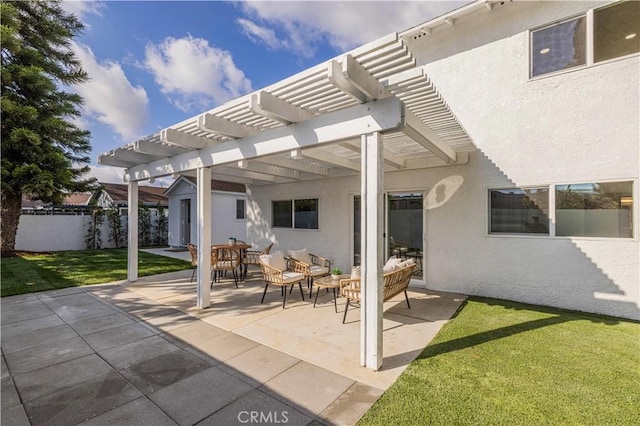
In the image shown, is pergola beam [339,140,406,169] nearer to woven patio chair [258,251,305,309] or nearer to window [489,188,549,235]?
window [489,188,549,235]

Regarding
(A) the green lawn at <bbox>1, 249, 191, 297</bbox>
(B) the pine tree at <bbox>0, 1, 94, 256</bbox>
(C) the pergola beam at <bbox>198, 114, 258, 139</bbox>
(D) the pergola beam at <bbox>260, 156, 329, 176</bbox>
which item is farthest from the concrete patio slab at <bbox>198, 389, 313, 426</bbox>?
(B) the pine tree at <bbox>0, 1, 94, 256</bbox>

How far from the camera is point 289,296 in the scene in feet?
21.6

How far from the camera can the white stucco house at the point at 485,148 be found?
11.9ft

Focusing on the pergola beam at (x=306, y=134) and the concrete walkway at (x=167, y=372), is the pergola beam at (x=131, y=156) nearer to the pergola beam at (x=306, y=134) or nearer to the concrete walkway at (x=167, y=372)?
the pergola beam at (x=306, y=134)

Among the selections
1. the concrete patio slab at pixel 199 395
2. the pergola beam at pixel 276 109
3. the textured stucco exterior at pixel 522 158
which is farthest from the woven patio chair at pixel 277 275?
the textured stucco exterior at pixel 522 158

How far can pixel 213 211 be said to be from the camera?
1452 centimetres

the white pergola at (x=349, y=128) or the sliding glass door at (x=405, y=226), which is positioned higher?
the white pergola at (x=349, y=128)

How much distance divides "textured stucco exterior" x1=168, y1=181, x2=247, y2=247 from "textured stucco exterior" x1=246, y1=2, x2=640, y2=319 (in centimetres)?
1009

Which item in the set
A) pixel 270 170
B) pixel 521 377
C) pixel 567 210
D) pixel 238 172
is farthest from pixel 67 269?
pixel 567 210

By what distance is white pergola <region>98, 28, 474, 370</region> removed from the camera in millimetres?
3060

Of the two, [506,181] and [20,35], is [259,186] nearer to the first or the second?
[506,181]

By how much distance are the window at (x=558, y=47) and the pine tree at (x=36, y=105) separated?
1655 cm

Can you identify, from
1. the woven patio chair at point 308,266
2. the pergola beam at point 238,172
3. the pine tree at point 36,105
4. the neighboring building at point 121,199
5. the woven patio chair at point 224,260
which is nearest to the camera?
the woven patio chair at point 308,266

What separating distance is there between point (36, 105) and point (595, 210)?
767 inches
